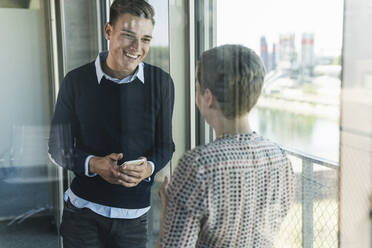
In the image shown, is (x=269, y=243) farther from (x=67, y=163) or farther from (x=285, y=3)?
(x=67, y=163)

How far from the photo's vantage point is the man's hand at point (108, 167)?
177 cm

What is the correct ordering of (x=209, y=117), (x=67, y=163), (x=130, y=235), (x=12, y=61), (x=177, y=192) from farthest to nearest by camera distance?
1. (x=12, y=61)
2. (x=67, y=163)
3. (x=130, y=235)
4. (x=209, y=117)
5. (x=177, y=192)

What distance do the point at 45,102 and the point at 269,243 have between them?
2.18 meters

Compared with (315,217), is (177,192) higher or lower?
higher

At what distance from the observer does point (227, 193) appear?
983 millimetres

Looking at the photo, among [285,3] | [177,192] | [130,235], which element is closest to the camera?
[177,192]

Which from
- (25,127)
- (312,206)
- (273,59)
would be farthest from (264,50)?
(25,127)

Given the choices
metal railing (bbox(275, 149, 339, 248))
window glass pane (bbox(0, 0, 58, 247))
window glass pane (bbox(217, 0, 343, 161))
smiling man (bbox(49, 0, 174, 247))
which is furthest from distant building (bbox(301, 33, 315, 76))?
window glass pane (bbox(0, 0, 58, 247))

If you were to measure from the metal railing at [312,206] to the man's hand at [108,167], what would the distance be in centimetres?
70

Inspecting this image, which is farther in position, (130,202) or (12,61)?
(12,61)

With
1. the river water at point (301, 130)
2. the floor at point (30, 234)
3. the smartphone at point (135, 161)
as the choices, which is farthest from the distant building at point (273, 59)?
the floor at point (30, 234)

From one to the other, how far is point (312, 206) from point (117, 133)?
79 centimetres

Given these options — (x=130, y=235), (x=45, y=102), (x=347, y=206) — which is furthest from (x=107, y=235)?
(x=45, y=102)

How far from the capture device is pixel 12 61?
279 centimetres
